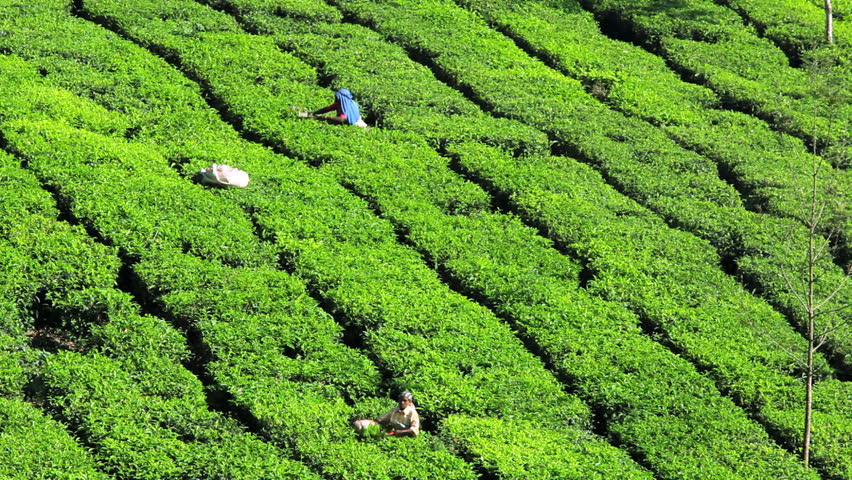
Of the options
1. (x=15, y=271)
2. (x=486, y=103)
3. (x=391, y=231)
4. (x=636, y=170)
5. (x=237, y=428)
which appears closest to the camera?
(x=237, y=428)

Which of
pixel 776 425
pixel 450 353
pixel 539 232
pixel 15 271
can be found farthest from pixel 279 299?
pixel 776 425

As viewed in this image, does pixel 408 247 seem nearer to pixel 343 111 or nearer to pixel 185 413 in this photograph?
pixel 343 111

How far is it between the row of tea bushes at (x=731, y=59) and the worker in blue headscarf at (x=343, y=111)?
29.4 feet

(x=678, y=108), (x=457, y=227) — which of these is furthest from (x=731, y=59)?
(x=457, y=227)

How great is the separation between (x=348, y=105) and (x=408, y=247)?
4235 mm

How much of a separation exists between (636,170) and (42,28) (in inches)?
505

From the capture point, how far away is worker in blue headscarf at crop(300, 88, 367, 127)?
22469mm

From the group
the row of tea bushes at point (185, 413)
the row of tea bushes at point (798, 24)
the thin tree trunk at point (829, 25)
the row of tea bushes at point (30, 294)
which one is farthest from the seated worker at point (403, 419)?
the thin tree trunk at point (829, 25)

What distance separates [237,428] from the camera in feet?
50.3

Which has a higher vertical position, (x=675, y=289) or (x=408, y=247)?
(x=675, y=289)

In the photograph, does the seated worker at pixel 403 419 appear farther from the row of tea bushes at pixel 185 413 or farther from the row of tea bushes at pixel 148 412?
the row of tea bushes at pixel 148 412

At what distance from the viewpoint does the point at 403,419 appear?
50.8ft

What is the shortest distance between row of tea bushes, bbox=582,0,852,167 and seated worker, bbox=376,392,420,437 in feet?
43.6

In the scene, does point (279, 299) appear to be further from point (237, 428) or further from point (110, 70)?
point (110, 70)
